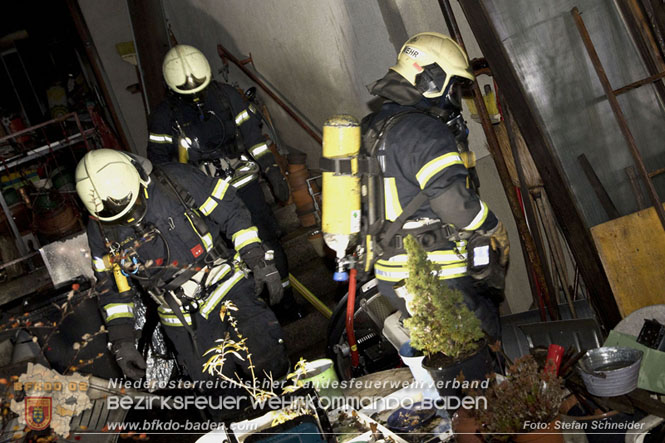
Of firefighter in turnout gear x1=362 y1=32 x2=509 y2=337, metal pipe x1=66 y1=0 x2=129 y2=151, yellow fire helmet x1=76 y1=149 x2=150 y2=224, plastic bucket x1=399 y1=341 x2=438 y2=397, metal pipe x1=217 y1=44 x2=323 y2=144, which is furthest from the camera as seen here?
metal pipe x1=66 y1=0 x2=129 y2=151

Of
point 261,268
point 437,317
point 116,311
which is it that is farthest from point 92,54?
point 437,317

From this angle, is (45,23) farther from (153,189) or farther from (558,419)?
(558,419)

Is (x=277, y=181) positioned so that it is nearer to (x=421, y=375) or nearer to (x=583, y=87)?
(x=583, y=87)

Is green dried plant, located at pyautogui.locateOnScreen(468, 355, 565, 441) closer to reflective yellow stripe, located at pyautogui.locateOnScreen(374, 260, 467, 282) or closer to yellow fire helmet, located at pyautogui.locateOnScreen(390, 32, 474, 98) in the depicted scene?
reflective yellow stripe, located at pyautogui.locateOnScreen(374, 260, 467, 282)

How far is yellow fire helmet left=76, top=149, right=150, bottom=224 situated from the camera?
13.3 feet

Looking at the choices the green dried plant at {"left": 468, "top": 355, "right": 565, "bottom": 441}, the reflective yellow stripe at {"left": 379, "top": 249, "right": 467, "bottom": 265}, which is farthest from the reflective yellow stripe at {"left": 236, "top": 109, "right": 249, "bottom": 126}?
the green dried plant at {"left": 468, "top": 355, "right": 565, "bottom": 441}

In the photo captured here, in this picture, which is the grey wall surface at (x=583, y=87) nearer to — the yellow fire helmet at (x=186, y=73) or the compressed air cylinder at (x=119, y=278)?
the yellow fire helmet at (x=186, y=73)

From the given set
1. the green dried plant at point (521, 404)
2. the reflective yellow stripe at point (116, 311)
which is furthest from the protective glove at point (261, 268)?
the green dried plant at point (521, 404)

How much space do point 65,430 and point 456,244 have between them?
228 centimetres

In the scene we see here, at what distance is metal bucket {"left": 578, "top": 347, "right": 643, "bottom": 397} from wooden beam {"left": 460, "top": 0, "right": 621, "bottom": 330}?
6.14 ft

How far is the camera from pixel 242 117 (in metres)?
5.95

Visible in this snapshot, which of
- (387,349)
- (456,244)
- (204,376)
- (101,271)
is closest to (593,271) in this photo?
(456,244)

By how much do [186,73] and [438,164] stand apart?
3.01 metres

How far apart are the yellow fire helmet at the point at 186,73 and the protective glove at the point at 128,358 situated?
2.28 m
